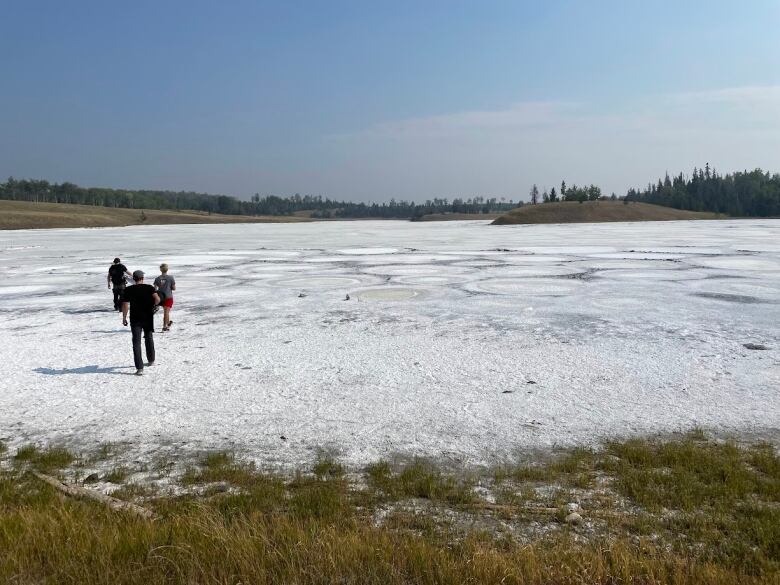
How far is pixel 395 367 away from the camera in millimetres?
11477

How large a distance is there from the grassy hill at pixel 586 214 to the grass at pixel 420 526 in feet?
356

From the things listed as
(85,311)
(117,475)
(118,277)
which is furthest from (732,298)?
(85,311)

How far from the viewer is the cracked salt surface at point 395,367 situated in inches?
331

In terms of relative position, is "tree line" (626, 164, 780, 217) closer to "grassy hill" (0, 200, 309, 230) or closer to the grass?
"grassy hill" (0, 200, 309, 230)

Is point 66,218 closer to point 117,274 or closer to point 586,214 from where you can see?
point 586,214

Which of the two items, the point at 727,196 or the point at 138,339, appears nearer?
the point at 138,339

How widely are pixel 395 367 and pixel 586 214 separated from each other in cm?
11027

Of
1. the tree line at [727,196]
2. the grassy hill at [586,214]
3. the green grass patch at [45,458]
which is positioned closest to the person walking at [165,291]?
the green grass patch at [45,458]

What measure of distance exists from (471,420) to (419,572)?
4.00 m

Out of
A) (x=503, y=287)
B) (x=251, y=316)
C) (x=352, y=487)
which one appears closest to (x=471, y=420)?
(x=352, y=487)

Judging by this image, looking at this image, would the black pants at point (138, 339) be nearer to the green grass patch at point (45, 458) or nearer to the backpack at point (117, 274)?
the green grass patch at point (45, 458)

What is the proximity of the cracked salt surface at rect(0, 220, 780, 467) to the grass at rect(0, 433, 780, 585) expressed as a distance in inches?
31.9

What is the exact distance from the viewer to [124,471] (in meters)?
7.22

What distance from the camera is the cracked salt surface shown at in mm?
8406
